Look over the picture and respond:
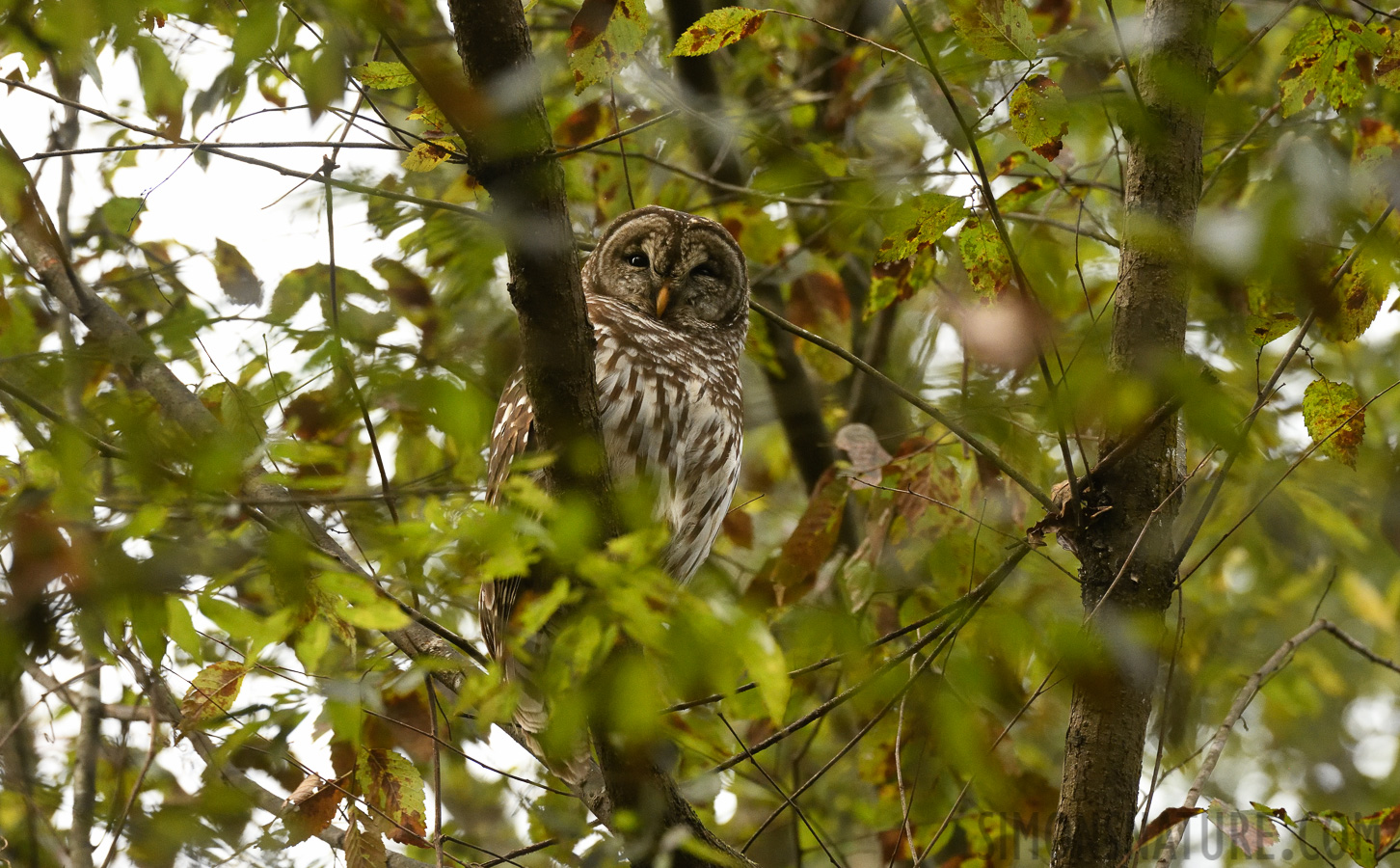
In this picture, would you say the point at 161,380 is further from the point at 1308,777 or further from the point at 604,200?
the point at 1308,777

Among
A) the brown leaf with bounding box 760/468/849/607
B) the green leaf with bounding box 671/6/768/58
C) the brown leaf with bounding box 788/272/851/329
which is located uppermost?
the brown leaf with bounding box 788/272/851/329

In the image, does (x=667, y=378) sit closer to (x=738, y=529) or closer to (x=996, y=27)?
(x=738, y=529)

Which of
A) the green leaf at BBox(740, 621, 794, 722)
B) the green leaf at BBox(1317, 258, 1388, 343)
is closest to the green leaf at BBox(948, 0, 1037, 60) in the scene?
the green leaf at BBox(1317, 258, 1388, 343)

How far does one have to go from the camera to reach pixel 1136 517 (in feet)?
7.86

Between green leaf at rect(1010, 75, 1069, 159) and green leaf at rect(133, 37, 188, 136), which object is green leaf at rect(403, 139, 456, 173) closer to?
green leaf at rect(133, 37, 188, 136)

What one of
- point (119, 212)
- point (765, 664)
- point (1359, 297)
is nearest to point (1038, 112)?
point (1359, 297)

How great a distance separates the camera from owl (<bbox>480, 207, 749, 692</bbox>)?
3.48m

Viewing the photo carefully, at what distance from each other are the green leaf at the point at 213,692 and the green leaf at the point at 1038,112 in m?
2.04

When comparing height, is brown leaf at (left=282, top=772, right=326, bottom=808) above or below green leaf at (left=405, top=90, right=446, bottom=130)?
below

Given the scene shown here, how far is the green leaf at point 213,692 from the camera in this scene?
8.06 ft

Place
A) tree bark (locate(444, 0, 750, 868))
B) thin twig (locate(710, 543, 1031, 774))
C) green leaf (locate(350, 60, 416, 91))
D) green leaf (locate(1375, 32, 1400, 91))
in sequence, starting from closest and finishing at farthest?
thin twig (locate(710, 543, 1031, 774)), tree bark (locate(444, 0, 750, 868)), green leaf (locate(350, 60, 416, 91)), green leaf (locate(1375, 32, 1400, 91))

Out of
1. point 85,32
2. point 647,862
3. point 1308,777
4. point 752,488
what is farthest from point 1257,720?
point 85,32

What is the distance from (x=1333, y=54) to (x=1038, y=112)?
86 cm

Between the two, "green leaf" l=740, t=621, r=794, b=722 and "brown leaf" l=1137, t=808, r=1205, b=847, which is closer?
"green leaf" l=740, t=621, r=794, b=722
